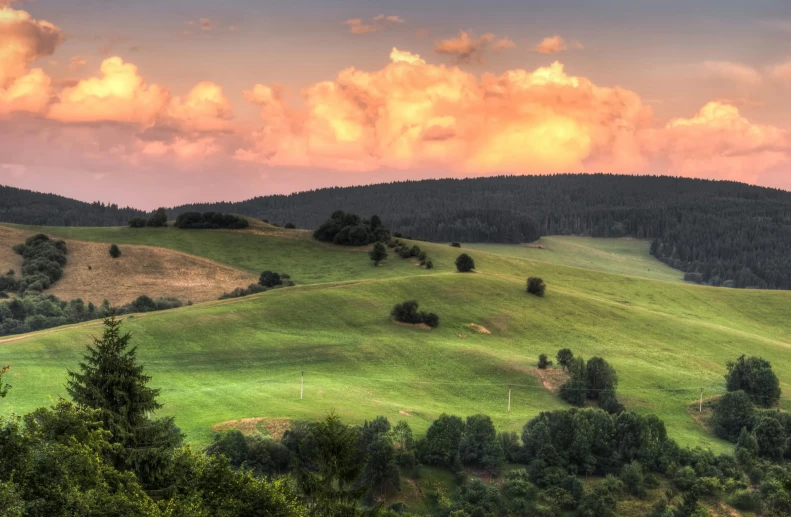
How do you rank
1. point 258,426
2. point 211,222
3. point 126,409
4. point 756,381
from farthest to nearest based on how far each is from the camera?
1. point 211,222
2. point 756,381
3. point 258,426
4. point 126,409

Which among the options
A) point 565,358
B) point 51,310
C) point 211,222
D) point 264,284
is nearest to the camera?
point 565,358

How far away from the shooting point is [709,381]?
94000 millimetres

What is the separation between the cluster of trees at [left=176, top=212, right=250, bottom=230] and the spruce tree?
15016 cm

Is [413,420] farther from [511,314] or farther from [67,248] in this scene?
[67,248]

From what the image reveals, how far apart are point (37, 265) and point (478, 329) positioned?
3243 inches

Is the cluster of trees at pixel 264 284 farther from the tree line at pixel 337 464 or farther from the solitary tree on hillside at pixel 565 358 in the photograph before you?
the solitary tree on hillside at pixel 565 358

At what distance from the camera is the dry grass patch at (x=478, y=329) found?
105125 mm

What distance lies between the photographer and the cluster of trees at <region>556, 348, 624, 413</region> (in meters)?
83.6

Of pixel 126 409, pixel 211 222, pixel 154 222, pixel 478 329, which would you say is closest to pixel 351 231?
pixel 211 222

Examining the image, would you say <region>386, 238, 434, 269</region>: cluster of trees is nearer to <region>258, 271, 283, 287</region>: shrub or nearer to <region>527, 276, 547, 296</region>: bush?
<region>527, 276, 547, 296</region>: bush

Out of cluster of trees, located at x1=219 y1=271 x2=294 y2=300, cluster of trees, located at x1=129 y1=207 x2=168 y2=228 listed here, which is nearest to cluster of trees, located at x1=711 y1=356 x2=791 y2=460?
cluster of trees, located at x1=219 y1=271 x2=294 y2=300


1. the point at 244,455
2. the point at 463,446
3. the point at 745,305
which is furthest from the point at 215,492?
the point at 745,305

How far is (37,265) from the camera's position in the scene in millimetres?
140750

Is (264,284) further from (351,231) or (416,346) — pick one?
(416,346)
